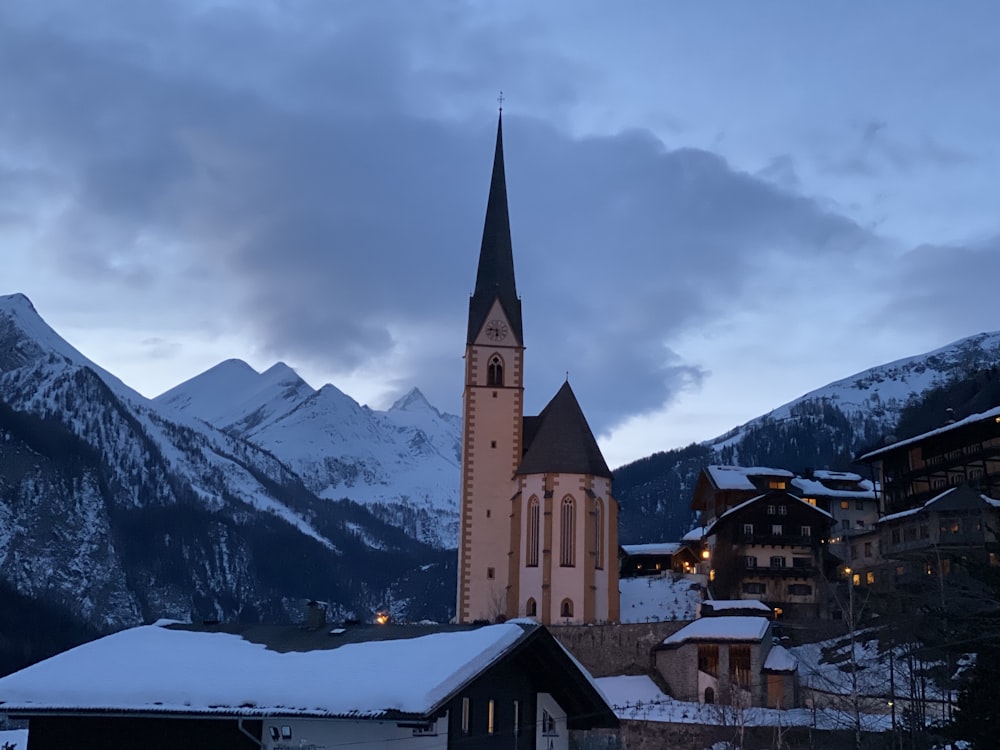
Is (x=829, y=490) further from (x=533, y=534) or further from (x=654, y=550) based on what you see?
(x=533, y=534)

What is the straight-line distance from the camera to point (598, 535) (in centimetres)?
7662

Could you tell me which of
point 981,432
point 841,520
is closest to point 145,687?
point 981,432

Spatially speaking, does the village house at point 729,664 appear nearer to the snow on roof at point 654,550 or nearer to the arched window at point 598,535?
the arched window at point 598,535

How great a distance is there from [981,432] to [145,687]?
222ft

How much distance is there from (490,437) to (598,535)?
9.91 metres

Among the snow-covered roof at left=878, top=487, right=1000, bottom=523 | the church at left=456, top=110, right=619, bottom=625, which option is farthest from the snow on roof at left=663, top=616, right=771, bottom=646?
the snow-covered roof at left=878, top=487, right=1000, bottom=523

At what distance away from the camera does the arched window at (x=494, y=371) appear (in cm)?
8150

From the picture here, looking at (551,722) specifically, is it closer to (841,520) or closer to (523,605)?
(523,605)

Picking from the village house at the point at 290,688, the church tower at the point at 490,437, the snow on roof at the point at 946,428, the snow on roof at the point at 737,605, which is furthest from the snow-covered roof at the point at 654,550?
the village house at the point at 290,688

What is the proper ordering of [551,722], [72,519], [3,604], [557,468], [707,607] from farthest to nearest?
[72,519] → [3,604] → [557,468] → [707,607] → [551,722]

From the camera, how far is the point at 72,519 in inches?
7520

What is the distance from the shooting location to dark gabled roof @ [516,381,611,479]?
7719 centimetres

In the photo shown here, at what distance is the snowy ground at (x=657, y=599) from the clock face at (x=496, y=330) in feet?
66.0

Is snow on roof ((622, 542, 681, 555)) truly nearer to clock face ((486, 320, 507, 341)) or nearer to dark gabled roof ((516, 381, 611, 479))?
dark gabled roof ((516, 381, 611, 479))
